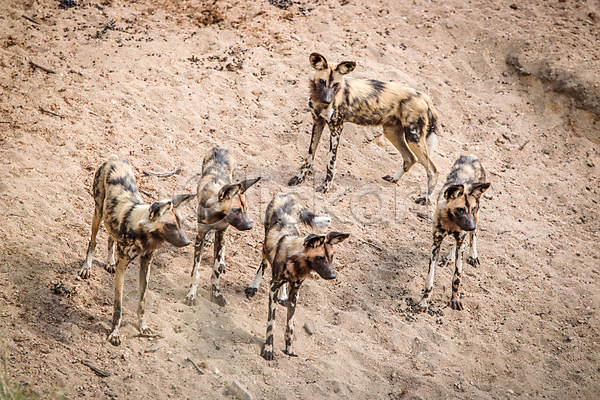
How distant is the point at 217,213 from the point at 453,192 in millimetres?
2876

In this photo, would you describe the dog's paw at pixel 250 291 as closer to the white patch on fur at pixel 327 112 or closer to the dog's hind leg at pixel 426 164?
the white patch on fur at pixel 327 112

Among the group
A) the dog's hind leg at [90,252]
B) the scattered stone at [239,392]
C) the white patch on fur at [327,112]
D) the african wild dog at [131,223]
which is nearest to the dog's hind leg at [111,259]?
the dog's hind leg at [90,252]

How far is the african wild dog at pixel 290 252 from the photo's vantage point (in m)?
5.32

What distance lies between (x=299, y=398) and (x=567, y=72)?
28.3 ft

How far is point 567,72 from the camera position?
10266 millimetres

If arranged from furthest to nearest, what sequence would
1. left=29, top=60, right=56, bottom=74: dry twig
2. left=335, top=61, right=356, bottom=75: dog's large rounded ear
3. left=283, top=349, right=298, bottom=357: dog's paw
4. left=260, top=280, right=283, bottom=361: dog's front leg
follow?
left=29, top=60, right=56, bottom=74: dry twig → left=335, top=61, right=356, bottom=75: dog's large rounded ear → left=283, top=349, right=298, bottom=357: dog's paw → left=260, top=280, right=283, bottom=361: dog's front leg

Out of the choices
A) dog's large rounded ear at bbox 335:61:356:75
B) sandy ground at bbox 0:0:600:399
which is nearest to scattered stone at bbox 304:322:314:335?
sandy ground at bbox 0:0:600:399

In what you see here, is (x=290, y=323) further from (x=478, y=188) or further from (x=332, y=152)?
(x=332, y=152)

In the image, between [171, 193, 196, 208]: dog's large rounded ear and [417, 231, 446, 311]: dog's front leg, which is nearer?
[171, 193, 196, 208]: dog's large rounded ear

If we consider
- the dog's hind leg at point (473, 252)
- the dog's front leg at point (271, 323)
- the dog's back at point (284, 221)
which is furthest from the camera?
the dog's hind leg at point (473, 252)

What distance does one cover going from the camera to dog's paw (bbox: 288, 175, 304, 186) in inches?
324

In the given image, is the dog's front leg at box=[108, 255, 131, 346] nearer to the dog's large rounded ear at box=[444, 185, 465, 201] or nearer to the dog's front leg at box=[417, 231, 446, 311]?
the dog's front leg at box=[417, 231, 446, 311]

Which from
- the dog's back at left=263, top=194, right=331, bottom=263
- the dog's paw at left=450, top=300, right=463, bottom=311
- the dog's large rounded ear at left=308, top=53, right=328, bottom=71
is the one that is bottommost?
the dog's paw at left=450, top=300, right=463, bottom=311

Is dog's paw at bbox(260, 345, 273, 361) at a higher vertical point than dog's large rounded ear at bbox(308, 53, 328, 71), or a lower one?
lower
